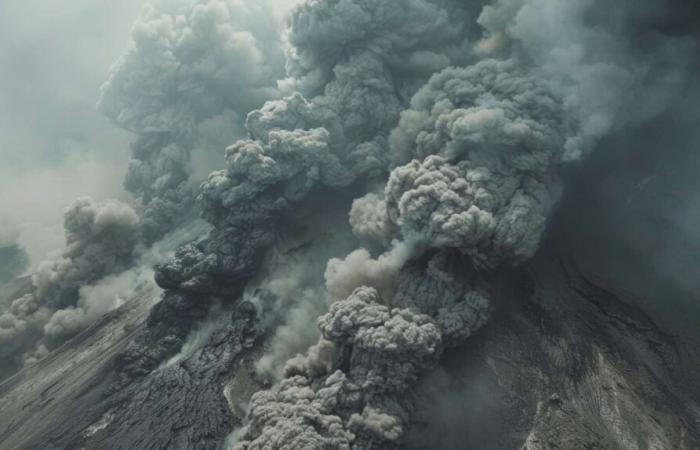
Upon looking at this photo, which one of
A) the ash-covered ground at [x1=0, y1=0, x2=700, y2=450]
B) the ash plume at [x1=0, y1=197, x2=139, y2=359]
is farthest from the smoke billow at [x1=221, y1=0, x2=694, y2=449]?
the ash plume at [x1=0, y1=197, x2=139, y2=359]

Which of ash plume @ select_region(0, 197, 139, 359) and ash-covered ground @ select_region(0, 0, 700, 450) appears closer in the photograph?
ash-covered ground @ select_region(0, 0, 700, 450)

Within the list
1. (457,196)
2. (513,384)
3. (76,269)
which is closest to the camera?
(513,384)

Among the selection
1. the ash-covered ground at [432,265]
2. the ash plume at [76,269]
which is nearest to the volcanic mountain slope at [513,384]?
the ash-covered ground at [432,265]

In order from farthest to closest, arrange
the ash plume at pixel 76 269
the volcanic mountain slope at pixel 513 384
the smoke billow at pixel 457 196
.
Answer: the ash plume at pixel 76 269
the smoke billow at pixel 457 196
the volcanic mountain slope at pixel 513 384

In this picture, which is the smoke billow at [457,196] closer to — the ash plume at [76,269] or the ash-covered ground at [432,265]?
the ash-covered ground at [432,265]

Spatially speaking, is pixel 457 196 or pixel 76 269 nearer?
pixel 457 196

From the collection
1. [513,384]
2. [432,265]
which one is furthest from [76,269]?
[513,384]

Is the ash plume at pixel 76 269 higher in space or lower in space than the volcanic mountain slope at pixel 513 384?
higher

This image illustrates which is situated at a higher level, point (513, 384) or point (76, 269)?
point (76, 269)

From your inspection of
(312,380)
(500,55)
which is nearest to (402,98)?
(500,55)

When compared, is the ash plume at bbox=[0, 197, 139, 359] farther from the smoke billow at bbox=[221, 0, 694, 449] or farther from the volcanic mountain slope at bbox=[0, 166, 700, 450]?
the smoke billow at bbox=[221, 0, 694, 449]

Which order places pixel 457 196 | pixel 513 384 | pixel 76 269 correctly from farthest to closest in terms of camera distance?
pixel 76 269 < pixel 457 196 < pixel 513 384

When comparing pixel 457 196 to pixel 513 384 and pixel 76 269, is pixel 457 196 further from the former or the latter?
pixel 76 269
